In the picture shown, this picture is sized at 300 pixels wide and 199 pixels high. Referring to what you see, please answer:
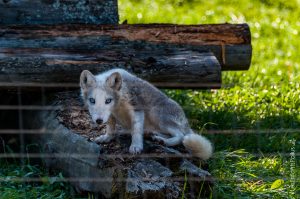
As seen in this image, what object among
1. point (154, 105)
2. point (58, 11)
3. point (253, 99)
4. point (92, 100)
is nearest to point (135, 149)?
point (92, 100)

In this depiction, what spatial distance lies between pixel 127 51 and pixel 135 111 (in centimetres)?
126

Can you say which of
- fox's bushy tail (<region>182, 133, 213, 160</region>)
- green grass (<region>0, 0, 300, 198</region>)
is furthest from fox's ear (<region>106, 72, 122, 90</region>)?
green grass (<region>0, 0, 300, 198</region>)

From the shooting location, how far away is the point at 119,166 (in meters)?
5.63

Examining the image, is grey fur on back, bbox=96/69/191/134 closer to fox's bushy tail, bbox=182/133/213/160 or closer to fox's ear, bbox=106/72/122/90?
fox's ear, bbox=106/72/122/90

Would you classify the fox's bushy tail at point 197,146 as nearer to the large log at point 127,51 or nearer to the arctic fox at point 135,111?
the arctic fox at point 135,111

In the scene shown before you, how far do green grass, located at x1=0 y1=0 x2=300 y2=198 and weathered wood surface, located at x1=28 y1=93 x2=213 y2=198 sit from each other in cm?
24

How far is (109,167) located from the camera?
5.67 m

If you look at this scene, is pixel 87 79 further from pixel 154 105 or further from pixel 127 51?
pixel 127 51

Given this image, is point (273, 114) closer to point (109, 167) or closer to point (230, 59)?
point (230, 59)

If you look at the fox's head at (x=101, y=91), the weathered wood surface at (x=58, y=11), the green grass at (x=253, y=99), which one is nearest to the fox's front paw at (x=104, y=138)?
the fox's head at (x=101, y=91)

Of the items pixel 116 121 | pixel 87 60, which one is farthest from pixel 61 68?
pixel 116 121

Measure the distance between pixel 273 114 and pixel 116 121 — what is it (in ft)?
6.98

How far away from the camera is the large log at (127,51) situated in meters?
6.88

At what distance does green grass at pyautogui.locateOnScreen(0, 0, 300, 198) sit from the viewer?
631cm
